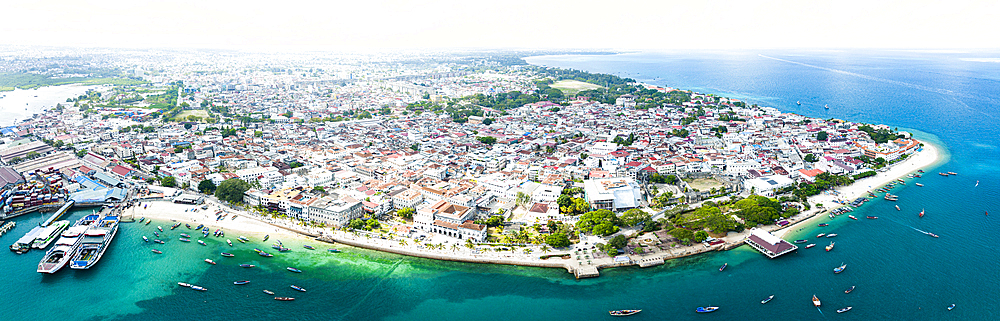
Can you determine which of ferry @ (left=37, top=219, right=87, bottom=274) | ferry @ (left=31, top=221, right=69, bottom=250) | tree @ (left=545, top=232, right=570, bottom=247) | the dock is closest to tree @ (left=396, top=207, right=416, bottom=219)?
tree @ (left=545, top=232, right=570, bottom=247)

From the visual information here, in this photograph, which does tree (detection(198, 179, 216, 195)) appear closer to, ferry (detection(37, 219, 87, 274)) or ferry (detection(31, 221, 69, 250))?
ferry (detection(31, 221, 69, 250))

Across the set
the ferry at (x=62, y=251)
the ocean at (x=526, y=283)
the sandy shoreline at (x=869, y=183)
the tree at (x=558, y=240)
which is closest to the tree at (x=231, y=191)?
the ocean at (x=526, y=283)

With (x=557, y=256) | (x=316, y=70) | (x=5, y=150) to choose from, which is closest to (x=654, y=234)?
(x=557, y=256)

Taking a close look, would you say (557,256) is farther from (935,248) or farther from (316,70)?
(316,70)

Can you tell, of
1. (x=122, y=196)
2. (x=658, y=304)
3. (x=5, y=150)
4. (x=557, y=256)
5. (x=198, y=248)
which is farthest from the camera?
(x=5, y=150)

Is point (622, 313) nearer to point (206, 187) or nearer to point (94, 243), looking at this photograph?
point (94, 243)

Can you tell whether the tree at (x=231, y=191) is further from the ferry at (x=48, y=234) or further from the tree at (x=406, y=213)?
the tree at (x=406, y=213)

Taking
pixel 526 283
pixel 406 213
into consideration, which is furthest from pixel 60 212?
pixel 526 283
